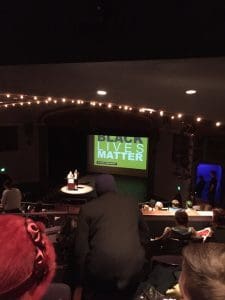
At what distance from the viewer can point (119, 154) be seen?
11336 millimetres

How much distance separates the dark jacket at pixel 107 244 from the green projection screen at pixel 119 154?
28.2 feet

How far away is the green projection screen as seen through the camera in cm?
1100

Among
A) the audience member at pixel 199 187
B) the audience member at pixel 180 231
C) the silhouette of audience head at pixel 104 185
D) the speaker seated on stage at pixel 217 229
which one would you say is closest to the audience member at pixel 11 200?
the audience member at pixel 180 231

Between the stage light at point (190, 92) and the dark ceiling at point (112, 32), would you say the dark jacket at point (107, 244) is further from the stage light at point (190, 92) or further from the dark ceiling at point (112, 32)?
the stage light at point (190, 92)

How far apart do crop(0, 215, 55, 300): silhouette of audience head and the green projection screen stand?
10010 mm

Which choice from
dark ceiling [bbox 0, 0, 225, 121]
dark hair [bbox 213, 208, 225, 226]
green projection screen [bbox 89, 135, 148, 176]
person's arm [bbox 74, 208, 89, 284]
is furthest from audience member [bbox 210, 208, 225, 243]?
green projection screen [bbox 89, 135, 148, 176]

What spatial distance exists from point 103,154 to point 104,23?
10001 mm

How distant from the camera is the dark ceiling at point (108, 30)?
157cm

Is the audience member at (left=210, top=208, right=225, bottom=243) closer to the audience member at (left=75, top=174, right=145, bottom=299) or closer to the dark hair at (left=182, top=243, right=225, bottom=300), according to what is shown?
the audience member at (left=75, top=174, right=145, bottom=299)

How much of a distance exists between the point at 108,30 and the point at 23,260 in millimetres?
1274

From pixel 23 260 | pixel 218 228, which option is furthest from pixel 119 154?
pixel 23 260

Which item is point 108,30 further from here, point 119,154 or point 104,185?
point 119,154

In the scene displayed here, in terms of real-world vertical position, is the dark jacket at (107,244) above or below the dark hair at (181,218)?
above

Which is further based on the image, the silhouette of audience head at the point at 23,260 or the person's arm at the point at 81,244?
the person's arm at the point at 81,244
